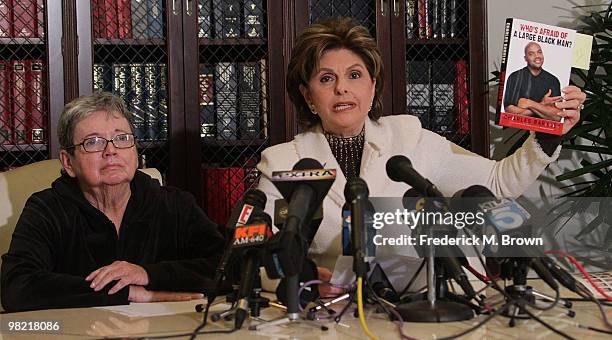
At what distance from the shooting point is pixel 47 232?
2.13 metres

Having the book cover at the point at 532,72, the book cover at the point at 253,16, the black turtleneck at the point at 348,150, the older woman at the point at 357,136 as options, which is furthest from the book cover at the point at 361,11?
the book cover at the point at 532,72

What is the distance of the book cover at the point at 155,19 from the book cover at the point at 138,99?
0.14m

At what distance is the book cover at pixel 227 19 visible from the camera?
10.3 feet

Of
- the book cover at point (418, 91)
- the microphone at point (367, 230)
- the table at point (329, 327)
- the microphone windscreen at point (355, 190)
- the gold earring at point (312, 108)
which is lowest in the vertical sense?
the table at point (329, 327)

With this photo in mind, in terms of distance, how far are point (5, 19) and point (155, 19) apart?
553mm

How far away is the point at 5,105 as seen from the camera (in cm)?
300

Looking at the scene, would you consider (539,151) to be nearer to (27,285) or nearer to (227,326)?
(227,326)

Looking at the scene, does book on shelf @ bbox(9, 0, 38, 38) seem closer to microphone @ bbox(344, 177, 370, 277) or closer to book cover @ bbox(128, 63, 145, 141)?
book cover @ bbox(128, 63, 145, 141)

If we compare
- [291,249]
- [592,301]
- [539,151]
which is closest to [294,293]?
[291,249]

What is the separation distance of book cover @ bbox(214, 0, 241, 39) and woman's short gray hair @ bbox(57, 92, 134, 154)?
97 cm

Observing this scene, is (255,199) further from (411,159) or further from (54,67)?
(54,67)

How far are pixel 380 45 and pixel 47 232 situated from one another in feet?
5.29

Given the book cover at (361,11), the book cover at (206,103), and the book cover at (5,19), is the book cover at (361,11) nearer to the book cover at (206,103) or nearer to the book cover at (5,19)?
the book cover at (206,103)

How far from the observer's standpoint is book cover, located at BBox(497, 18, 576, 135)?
4.96 ft
